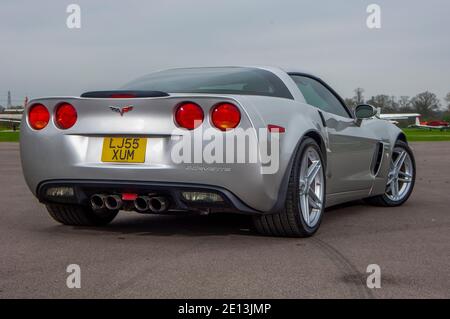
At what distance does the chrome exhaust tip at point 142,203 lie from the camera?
447cm

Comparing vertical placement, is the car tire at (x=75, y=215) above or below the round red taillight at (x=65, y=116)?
below

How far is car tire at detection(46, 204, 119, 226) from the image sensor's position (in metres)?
5.25

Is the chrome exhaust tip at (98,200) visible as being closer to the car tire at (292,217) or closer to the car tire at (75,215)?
the car tire at (75,215)

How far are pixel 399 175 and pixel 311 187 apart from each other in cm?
262

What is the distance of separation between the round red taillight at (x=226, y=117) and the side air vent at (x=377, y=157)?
263 centimetres

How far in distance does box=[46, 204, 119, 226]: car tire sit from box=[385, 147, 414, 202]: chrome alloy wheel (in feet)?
10.2

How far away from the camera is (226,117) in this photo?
14.0 ft

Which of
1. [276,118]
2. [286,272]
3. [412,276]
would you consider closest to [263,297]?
[286,272]

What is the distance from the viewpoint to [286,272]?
3674 millimetres

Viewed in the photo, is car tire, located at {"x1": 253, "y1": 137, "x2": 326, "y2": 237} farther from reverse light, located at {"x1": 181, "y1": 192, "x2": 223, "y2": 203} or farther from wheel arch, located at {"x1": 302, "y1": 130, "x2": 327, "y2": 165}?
reverse light, located at {"x1": 181, "y1": 192, "x2": 223, "y2": 203}

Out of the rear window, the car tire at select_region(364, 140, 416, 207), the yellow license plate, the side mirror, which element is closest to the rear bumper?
the yellow license plate

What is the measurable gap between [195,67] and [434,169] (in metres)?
8.40

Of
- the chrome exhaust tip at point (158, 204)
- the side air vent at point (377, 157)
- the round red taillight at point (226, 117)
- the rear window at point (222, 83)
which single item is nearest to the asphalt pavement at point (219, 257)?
the chrome exhaust tip at point (158, 204)
